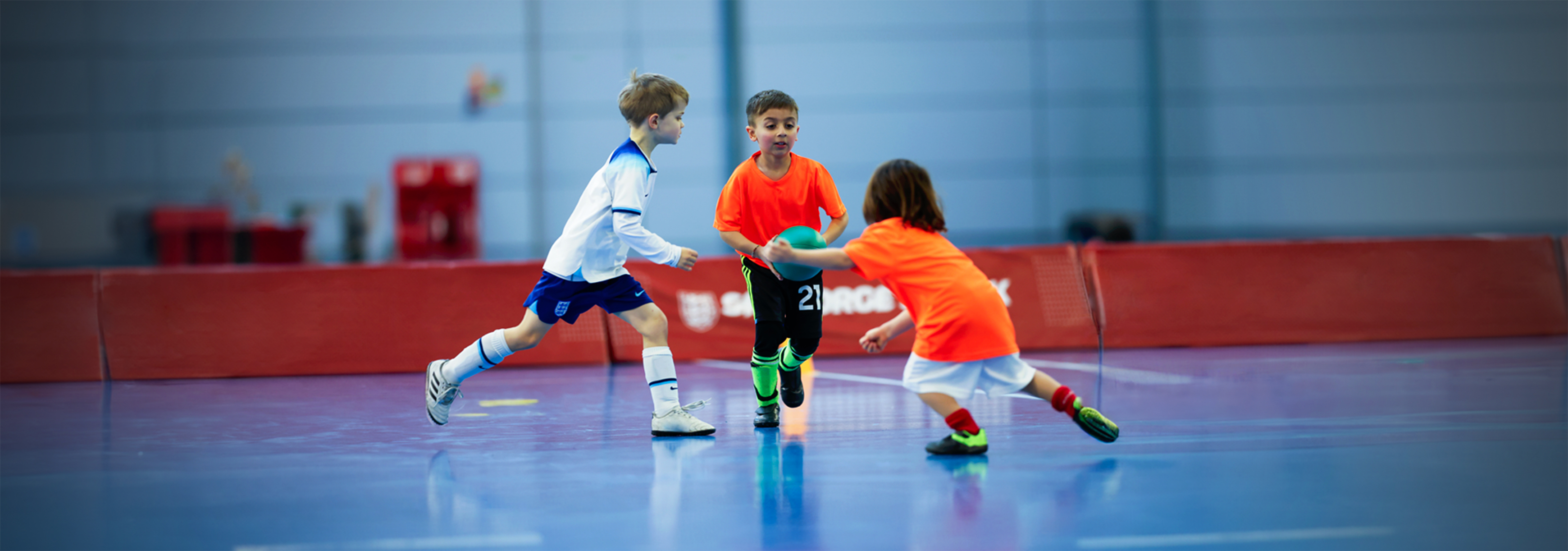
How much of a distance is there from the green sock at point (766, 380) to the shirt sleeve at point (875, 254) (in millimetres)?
1238

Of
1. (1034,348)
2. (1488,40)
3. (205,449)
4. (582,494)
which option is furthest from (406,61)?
(1488,40)

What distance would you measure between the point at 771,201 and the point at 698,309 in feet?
13.5

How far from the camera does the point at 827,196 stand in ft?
18.2

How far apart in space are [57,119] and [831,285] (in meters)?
20.5

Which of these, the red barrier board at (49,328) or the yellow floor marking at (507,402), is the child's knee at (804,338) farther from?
the red barrier board at (49,328)

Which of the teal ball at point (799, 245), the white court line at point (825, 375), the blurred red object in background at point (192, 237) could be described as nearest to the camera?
the teal ball at point (799, 245)

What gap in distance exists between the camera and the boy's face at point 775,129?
5.29 metres

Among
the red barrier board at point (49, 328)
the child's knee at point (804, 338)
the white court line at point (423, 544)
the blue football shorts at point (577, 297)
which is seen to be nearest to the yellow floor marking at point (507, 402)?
the blue football shorts at point (577, 297)

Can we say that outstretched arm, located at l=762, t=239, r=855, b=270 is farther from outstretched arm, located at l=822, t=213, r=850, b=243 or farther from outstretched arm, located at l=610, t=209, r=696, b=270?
outstretched arm, located at l=822, t=213, r=850, b=243

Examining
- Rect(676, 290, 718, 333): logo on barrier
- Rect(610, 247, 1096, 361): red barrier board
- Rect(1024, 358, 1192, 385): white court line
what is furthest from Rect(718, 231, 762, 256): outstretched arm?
Rect(676, 290, 718, 333): logo on barrier

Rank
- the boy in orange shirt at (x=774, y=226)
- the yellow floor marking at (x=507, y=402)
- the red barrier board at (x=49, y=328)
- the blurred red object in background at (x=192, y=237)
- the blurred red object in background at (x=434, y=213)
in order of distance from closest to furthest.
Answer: the boy in orange shirt at (x=774, y=226) → the yellow floor marking at (x=507, y=402) → the red barrier board at (x=49, y=328) → the blurred red object in background at (x=192, y=237) → the blurred red object in background at (x=434, y=213)

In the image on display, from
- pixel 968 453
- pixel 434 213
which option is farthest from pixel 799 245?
pixel 434 213

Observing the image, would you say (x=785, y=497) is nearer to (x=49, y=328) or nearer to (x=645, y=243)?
(x=645, y=243)

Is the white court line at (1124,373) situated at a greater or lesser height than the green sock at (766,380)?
lesser
